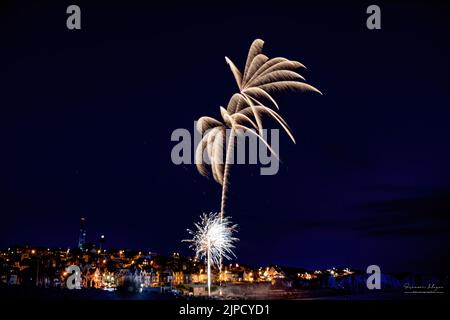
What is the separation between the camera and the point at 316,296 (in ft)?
430

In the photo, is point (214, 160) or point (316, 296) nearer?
point (214, 160)

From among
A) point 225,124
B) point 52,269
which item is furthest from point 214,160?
point 52,269

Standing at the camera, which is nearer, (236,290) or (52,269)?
(236,290)

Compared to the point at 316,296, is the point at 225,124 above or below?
above

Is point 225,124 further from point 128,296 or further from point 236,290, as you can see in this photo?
point 128,296

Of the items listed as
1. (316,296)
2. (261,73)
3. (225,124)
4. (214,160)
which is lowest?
(316,296)

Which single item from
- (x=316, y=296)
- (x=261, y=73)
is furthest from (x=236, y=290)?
(x=261, y=73)
